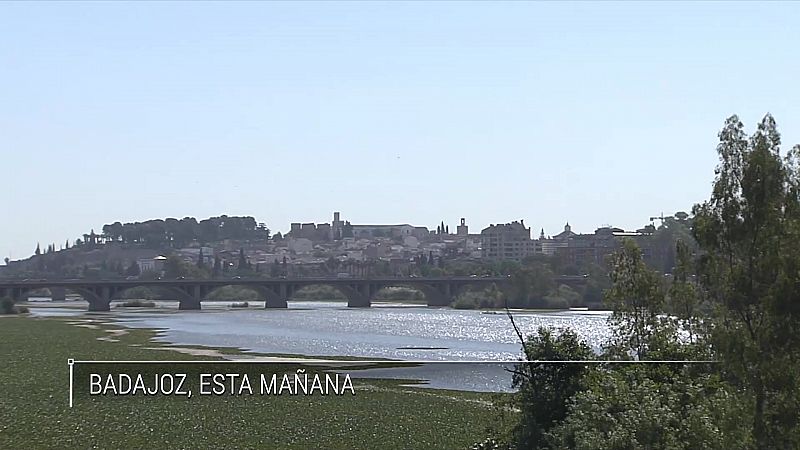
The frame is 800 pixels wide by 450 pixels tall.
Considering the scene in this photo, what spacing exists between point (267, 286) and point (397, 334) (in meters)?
56.0

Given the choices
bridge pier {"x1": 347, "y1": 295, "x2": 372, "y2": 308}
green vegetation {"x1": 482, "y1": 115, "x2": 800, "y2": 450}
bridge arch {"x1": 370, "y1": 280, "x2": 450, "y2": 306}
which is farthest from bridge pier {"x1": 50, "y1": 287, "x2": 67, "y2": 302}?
green vegetation {"x1": 482, "y1": 115, "x2": 800, "y2": 450}

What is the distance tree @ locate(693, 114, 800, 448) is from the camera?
1617 cm

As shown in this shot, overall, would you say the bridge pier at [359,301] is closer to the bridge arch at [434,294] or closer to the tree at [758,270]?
the bridge arch at [434,294]

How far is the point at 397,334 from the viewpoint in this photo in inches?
3447

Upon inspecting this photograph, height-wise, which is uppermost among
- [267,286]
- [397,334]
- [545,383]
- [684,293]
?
[267,286]

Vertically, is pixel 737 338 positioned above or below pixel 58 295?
below

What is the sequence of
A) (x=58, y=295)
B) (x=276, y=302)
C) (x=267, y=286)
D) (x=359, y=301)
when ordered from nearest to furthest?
1. (x=359, y=301)
2. (x=267, y=286)
3. (x=276, y=302)
4. (x=58, y=295)

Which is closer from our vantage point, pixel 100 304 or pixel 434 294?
pixel 100 304

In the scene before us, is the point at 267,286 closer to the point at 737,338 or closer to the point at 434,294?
the point at 434,294

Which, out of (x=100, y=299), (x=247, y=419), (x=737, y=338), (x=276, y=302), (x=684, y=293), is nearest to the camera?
(x=737, y=338)

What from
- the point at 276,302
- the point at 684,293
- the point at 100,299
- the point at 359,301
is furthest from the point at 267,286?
the point at 684,293

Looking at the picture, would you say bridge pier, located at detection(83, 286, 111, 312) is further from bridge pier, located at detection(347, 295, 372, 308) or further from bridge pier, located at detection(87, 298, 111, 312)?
bridge pier, located at detection(347, 295, 372, 308)

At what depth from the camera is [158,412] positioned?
3716 centimetres

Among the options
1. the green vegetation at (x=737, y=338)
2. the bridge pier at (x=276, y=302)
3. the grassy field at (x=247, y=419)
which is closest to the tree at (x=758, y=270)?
the green vegetation at (x=737, y=338)
